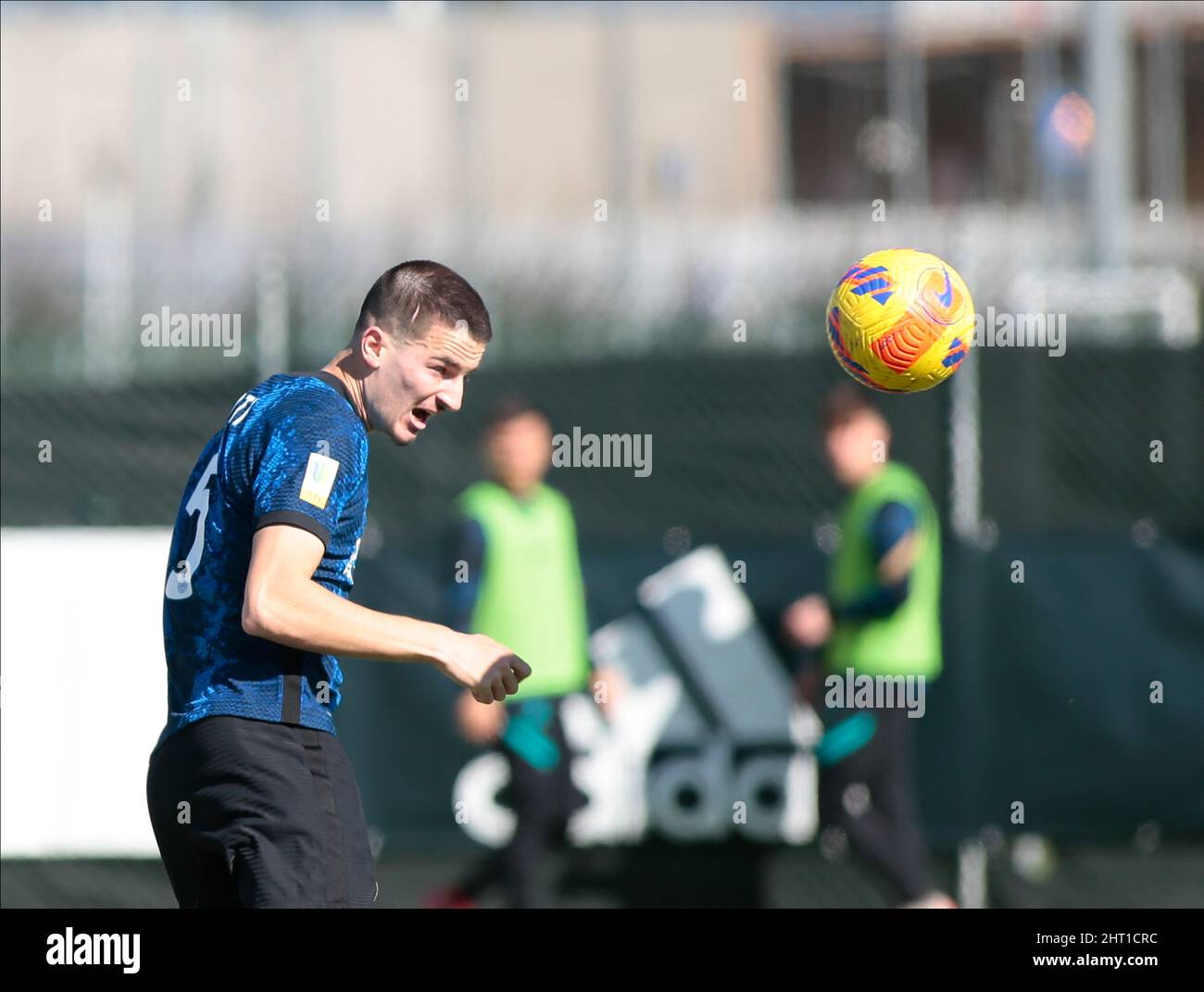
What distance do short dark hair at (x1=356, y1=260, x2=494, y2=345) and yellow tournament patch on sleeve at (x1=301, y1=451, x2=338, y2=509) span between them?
461 mm

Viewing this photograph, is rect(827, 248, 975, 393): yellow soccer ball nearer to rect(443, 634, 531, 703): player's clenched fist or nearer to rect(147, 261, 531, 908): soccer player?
rect(147, 261, 531, 908): soccer player

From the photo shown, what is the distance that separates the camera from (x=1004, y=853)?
801cm

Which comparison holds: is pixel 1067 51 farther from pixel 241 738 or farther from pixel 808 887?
pixel 241 738

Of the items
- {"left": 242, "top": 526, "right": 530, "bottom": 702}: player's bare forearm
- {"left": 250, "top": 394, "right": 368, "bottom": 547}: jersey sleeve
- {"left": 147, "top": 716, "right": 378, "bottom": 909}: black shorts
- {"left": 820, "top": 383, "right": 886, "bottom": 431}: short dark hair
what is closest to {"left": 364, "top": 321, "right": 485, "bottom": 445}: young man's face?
{"left": 250, "top": 394, "right": 368, "bottom": 547}: jersey sleeve

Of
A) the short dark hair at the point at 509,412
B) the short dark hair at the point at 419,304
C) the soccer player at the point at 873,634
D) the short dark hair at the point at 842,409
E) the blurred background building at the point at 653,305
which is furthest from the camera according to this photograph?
the blurred background building at the point at 653,305

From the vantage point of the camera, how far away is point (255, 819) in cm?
407

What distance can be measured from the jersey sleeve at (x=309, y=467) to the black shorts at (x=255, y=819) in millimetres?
548

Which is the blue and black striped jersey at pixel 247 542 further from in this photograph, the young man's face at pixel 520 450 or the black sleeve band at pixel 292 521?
the young man's face at pixel 520 450

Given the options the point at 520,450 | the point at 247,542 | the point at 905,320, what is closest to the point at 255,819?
the point at 247,542

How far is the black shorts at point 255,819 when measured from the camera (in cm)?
406

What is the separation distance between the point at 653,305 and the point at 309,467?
16.0 metres

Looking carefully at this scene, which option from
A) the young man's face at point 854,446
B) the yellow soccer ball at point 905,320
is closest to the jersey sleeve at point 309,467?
the yellow soccer ball at point 905,320

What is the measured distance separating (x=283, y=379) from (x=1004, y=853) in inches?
200
